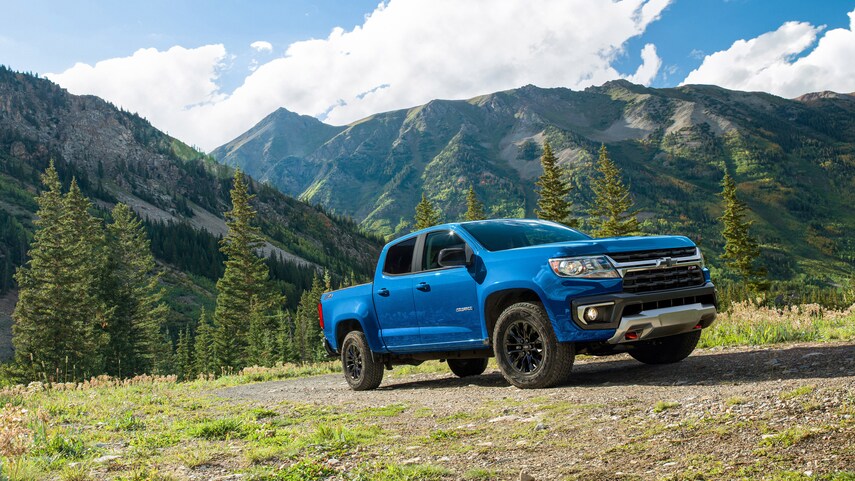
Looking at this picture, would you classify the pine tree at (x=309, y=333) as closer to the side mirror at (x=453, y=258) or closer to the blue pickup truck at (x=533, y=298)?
the blue pickup truck at (x=533, y=298)

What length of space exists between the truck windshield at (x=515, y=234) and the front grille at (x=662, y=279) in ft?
4.48

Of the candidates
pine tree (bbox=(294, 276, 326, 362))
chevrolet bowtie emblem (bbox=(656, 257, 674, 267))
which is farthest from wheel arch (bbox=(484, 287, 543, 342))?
pine tree (bbox=(294, 276, 326, 362))

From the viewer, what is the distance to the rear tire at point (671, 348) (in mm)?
8719

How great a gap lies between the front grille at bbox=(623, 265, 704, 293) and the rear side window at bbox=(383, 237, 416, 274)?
3.69m

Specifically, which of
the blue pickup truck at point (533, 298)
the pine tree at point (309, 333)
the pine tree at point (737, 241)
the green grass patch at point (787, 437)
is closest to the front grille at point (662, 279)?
the blue pickup truck at point (533, 298)

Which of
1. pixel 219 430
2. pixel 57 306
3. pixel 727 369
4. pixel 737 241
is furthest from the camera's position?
pixel 737 241

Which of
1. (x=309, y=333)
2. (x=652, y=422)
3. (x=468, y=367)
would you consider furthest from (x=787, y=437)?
(x=309, y=333)

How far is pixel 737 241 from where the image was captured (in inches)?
2238

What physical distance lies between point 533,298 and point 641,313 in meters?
1.38

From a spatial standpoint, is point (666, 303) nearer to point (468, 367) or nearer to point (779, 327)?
point (779, 327)

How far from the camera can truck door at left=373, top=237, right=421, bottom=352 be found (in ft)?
30.9

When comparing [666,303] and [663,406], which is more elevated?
[666,303]

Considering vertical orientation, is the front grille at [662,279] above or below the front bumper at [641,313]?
above

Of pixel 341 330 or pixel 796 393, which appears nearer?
pixel 796 393
